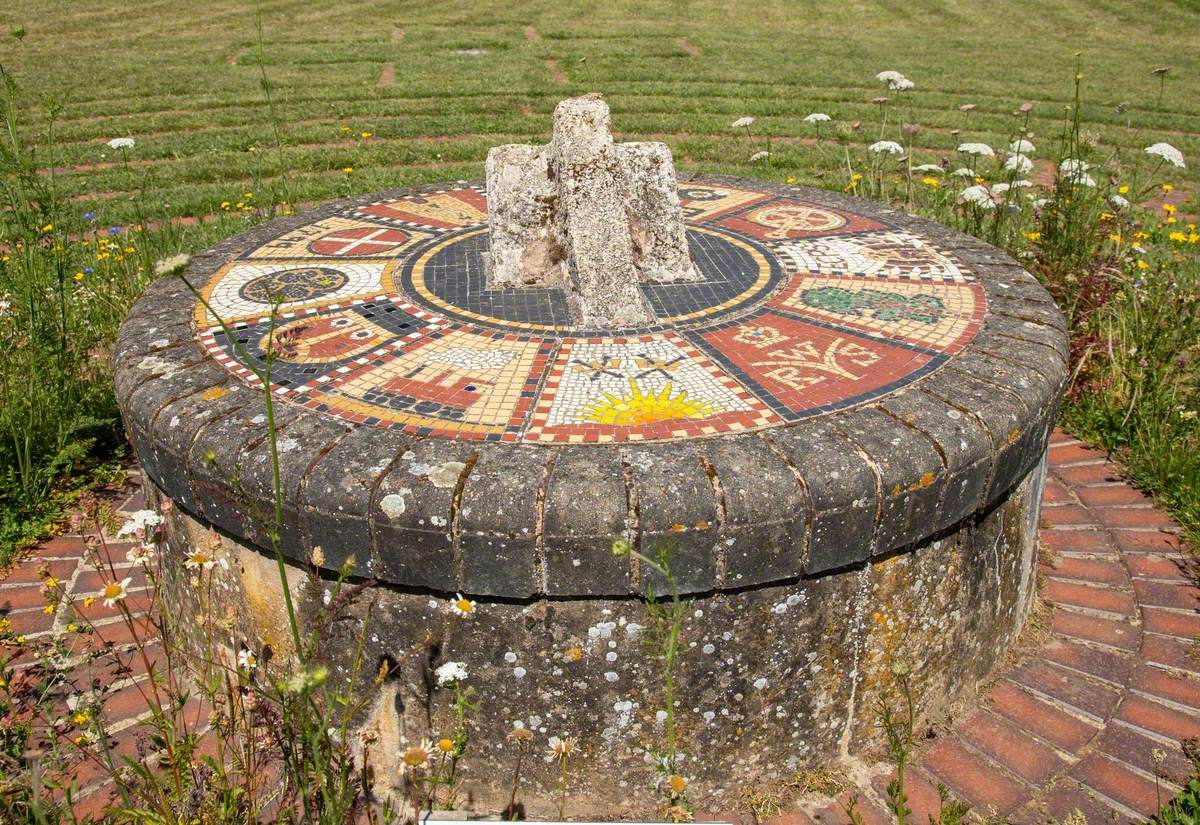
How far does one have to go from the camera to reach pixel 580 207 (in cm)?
445

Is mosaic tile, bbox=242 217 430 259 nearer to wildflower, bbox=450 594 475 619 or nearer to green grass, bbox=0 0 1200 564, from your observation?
green grass, bbox=0 0 1200 564

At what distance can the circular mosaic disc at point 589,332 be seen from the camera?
136 inches

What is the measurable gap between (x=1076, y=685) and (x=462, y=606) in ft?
8.27

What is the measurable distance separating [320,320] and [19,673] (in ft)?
6.04

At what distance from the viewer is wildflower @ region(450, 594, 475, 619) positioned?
108 inches

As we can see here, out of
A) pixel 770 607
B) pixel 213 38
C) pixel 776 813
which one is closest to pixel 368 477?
pixel 770 607

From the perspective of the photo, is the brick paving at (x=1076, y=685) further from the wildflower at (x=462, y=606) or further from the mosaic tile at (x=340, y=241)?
the mosaic tile at (x=340, y=241)

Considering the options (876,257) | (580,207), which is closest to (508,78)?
(876,257)

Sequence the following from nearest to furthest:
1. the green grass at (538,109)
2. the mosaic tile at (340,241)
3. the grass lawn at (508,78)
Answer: the mosaic tile at (340,241) → the green grass at (538,109) → the grass lawn at (508,78)

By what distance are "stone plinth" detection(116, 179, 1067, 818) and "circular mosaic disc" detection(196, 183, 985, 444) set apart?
2cm

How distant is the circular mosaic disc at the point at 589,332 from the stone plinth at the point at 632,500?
0.02 metres

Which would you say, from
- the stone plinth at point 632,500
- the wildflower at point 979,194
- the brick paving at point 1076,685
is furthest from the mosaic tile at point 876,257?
the brick paving at point 1076,685

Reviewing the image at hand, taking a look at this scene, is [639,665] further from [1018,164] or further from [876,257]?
[1018,164]

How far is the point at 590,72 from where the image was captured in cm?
1334
